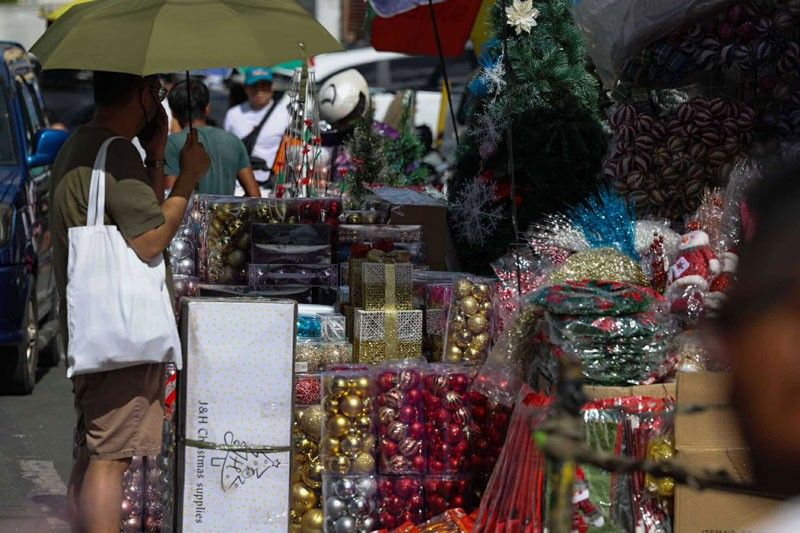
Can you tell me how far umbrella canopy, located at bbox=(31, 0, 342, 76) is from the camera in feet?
14.4

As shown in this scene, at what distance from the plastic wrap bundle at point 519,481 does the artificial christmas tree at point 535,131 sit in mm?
1616

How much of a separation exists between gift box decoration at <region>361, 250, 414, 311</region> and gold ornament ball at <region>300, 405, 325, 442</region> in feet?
1.54

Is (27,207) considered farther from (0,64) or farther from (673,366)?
(673,366)

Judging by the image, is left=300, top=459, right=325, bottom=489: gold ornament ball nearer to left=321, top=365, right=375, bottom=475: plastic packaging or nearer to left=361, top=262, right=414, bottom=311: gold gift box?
left=321, top=365, right=375, bottom=475: plastic packaging

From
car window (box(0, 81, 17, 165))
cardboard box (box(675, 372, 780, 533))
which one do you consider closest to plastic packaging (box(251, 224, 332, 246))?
cardboard box (box(675, 372, 780, 533))

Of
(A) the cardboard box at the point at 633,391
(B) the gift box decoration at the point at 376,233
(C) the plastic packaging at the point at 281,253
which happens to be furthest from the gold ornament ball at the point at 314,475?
(A) the cardboard box at the point at 633,391

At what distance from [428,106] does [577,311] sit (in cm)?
1342

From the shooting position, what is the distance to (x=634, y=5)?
17.6ft

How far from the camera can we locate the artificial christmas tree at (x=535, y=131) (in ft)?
20.1

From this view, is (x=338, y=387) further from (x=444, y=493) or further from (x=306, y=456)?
(x=444, y=493)

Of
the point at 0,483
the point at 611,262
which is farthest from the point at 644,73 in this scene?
the point at 0,483

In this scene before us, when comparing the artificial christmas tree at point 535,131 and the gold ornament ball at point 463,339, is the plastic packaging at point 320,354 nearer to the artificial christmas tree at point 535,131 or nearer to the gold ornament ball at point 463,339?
the gold ornament ball at point 463,339

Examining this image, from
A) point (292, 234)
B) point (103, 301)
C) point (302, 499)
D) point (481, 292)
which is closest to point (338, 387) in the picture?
point (302, 499)

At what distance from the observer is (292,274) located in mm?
5578
